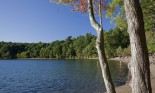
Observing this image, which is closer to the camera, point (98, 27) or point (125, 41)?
point (98, 27)

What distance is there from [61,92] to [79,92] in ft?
9.16

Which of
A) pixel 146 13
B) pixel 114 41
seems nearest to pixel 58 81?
pixel 146 13

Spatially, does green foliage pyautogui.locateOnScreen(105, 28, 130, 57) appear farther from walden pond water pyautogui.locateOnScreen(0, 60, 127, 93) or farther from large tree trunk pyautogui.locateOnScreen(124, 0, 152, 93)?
large tree trunk pyautogui.locateOnScreen(124, 0, 152, 93)

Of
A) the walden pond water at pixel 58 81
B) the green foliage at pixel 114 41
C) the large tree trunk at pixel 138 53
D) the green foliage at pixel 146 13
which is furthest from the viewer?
the green foliage at pixel 114 41

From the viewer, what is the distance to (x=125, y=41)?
171 meters

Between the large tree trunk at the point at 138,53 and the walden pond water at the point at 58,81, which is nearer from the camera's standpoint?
the large tree trunk at the point at 138,53

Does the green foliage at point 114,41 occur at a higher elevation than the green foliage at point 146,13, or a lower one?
→ higher

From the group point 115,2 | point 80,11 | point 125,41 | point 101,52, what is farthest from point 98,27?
point 125,41

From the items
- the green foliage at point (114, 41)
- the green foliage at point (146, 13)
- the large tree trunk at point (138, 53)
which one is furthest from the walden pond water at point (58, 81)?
the green foliage at point (114, 41)

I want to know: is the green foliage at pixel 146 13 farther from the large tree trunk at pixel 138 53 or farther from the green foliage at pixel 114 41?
the green foliage at pixel 114 41

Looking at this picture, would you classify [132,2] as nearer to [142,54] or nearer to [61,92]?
[142,54]

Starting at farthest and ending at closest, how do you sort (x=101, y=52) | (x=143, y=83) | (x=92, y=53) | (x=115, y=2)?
(x=92, y=53)
(x=115, y=2)
(x=101, y=52)
(x=143, y=83)

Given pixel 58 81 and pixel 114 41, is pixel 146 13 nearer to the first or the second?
pixel 58 81

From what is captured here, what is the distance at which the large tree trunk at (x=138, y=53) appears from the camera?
920 centimetres
